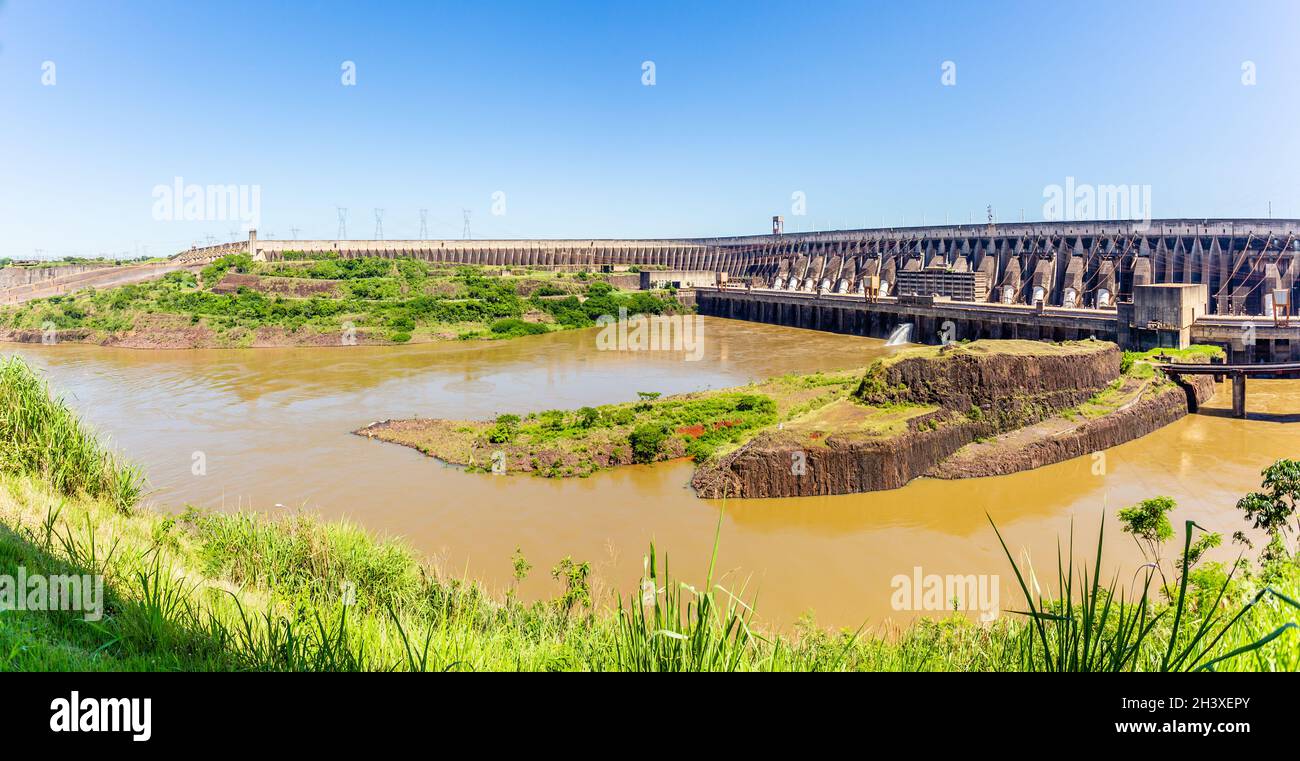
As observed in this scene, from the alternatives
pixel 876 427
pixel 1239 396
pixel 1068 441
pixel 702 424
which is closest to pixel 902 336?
pixel 1239 396

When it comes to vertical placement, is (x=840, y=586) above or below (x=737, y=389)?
below

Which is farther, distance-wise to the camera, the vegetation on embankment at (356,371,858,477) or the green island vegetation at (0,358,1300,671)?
the vegetation on embankment at (356,371,858,477)

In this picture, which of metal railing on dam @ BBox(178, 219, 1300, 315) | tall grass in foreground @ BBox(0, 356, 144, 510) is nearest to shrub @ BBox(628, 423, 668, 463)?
tall grass in foreground @ BBox(0, 356, 144, 510)

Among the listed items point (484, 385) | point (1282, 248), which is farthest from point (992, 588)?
point (1282, 248)

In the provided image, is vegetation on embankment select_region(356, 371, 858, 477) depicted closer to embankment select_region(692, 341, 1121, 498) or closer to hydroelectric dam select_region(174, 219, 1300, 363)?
embankment select_region(692, 341, 1121, 498)

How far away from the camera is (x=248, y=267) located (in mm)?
62062

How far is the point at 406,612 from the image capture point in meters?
6.98

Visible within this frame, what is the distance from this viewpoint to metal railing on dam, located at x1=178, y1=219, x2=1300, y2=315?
39844 millimetres

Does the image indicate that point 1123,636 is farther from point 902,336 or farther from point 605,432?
point 902,336

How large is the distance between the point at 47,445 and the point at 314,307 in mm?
43364

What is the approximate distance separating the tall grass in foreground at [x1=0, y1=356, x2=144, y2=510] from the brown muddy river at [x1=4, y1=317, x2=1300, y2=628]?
447 centimetres
